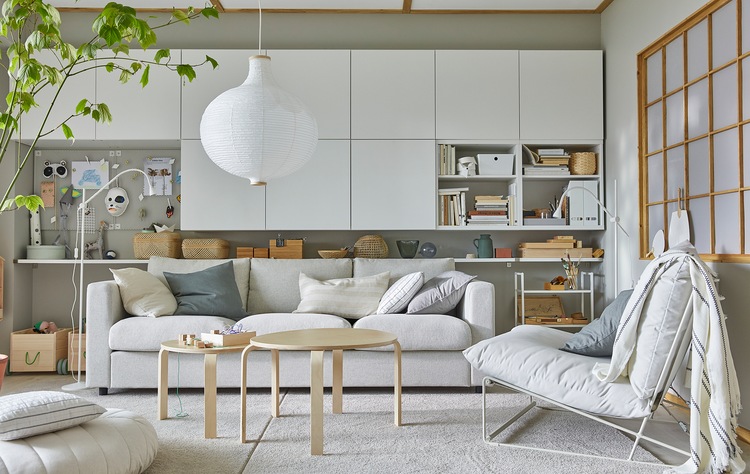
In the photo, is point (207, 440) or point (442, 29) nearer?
point (207, 440)

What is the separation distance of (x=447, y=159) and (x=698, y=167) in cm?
194

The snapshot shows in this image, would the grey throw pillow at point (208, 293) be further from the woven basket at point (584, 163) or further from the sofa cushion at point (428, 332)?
the woven basket at point (584, 163)

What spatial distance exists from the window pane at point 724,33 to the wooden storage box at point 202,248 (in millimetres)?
3538

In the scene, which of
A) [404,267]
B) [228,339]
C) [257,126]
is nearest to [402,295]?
[404,267]

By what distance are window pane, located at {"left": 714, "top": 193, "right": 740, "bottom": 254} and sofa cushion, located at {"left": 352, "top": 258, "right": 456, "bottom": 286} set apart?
6.08ft

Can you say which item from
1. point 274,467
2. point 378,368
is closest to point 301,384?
point 378,368

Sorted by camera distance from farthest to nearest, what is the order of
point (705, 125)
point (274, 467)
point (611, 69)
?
1. point (611, 69)
2. point (705, 125)
3. point (274, 467)

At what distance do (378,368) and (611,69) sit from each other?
289cm

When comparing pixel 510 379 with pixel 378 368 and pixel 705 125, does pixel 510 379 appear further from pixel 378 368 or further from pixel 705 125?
pixel 705 125

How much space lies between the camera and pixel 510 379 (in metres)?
3.25

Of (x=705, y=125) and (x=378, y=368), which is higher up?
(x=705, y=125)

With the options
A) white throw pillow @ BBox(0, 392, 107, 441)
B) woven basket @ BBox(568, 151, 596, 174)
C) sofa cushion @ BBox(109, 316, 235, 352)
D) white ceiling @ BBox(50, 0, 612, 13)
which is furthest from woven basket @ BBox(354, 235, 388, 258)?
white throw pillow @ BBox(0, 392, 107, 441)

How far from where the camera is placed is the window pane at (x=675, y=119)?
429 centimetres

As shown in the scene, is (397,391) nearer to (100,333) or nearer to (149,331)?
(149,331)
